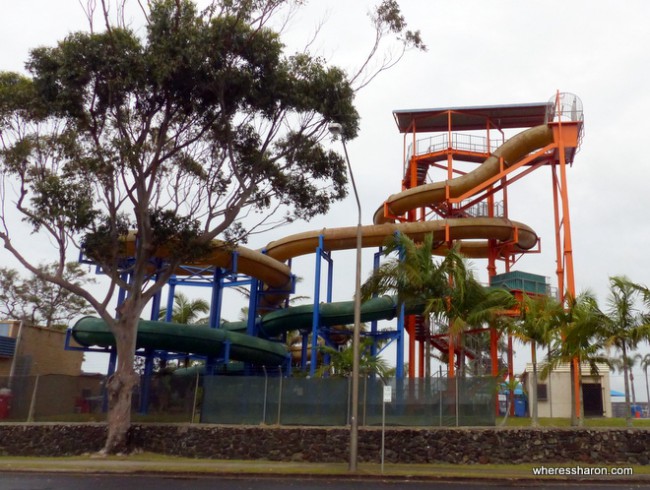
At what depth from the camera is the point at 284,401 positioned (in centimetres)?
2369

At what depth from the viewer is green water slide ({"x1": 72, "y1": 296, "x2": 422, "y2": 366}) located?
30.2m

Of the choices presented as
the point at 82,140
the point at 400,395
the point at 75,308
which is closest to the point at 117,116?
the point at 82,140

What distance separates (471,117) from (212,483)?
30.1 m

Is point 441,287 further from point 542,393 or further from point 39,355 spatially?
point 39,355

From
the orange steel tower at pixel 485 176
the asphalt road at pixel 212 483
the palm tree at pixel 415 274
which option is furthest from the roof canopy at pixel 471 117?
the asphalt road at pixel 212 483

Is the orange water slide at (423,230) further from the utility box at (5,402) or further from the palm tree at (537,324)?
the utility box at (5,402)

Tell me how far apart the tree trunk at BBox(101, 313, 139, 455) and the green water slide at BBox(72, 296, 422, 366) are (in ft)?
22.1

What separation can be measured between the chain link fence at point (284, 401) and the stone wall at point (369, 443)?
118cm

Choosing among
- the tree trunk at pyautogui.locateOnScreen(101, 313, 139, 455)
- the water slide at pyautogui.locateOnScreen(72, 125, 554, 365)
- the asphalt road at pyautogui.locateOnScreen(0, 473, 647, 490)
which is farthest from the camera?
the water slide at pyautogui.locateOnScreen(72, 125, 554, 365)

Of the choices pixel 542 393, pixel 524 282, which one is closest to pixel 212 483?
pixel 524 282

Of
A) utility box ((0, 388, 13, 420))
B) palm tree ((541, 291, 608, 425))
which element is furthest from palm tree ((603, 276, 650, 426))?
utility box ((0, 388, 13, 420))

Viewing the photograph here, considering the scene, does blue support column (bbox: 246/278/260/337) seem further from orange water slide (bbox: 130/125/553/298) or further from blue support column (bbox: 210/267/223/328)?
blue support column (bbox: 210/267/223/328)

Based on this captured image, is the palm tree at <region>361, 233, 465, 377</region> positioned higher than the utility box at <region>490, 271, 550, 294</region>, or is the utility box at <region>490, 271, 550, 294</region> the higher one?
the utility box at <region>490, 271, 550, 294</region>

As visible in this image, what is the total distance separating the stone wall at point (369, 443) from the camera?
2081 cm
